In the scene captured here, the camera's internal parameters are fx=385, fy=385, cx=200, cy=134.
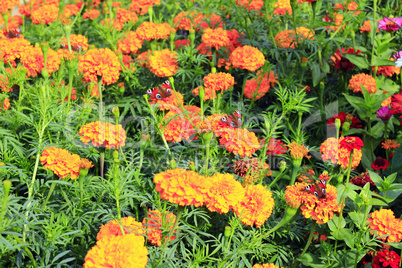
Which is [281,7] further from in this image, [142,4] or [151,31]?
[142,4]

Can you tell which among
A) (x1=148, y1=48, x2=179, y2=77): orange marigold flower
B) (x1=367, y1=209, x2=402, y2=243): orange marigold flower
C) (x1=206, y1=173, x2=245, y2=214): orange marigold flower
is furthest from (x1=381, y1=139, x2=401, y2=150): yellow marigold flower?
(x1=148, y1=48, x2=179, y2=77): orange marigold flower

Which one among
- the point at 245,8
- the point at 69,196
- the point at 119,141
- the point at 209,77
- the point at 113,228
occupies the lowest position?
the point at 69,196

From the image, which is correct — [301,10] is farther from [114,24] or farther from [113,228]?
[113,228]

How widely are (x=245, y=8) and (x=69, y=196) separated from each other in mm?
1757

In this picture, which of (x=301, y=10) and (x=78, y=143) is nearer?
(x=78, y=143)

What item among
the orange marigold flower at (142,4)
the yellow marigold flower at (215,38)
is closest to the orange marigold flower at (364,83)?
the yellow marigold flower at (215,38)

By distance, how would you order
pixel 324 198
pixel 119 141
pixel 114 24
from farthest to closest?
pixel 114 24 → pixel 119 141 → pixel 324 198

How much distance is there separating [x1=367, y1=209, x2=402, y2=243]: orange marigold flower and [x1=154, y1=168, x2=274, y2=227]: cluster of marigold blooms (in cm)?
50

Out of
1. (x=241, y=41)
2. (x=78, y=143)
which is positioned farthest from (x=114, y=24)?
(x=78, y=143)

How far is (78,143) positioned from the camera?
213cm

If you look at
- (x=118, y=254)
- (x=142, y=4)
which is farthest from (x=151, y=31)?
(x=118, y=254)

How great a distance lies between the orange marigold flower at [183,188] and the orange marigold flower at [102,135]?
533mm

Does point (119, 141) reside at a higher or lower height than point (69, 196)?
higher

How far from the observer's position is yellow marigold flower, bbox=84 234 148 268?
45.7 inches
